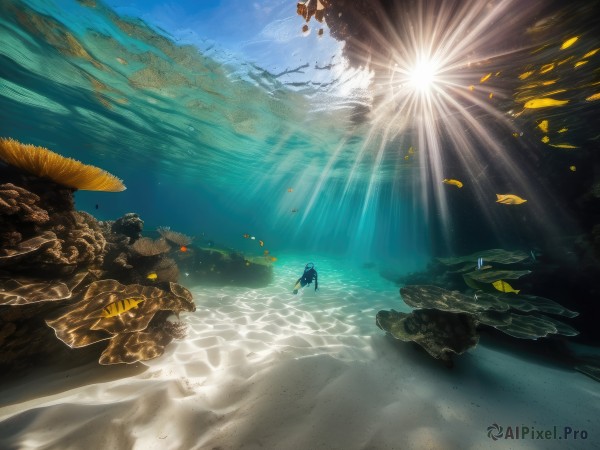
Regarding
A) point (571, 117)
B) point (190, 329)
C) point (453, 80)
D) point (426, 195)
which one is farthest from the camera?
point (426, 195)

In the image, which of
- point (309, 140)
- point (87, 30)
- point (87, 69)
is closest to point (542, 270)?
point (309, 140)

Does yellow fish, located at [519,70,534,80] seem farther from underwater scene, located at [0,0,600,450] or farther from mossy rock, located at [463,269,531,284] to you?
mossy rock, located at [463,269,531,284]

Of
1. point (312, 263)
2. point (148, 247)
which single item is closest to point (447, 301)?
point (312, 263)

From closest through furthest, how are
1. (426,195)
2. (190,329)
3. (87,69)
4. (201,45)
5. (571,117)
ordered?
1. (190,329)
2. (201,45)
3. (571,117)
4. (87,69)
5. (426,195)

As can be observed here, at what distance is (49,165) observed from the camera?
4.07 m

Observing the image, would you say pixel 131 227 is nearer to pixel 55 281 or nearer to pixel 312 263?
pixel 55 281

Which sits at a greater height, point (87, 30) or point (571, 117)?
point (87, 30)

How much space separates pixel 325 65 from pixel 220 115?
A: 9264mm

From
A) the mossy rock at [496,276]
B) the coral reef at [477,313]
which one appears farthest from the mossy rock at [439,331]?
the mossy rock at [496,276]

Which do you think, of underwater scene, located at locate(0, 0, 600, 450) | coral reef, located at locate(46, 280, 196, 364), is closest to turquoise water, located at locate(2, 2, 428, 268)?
underwater scene, located at locate(0, 0, 600, 450)

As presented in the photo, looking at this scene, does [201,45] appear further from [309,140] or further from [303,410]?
[303,410]

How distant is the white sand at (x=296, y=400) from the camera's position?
2.60 meters

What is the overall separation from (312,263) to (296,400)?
4817 mm

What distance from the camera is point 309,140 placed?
65.8 ft
